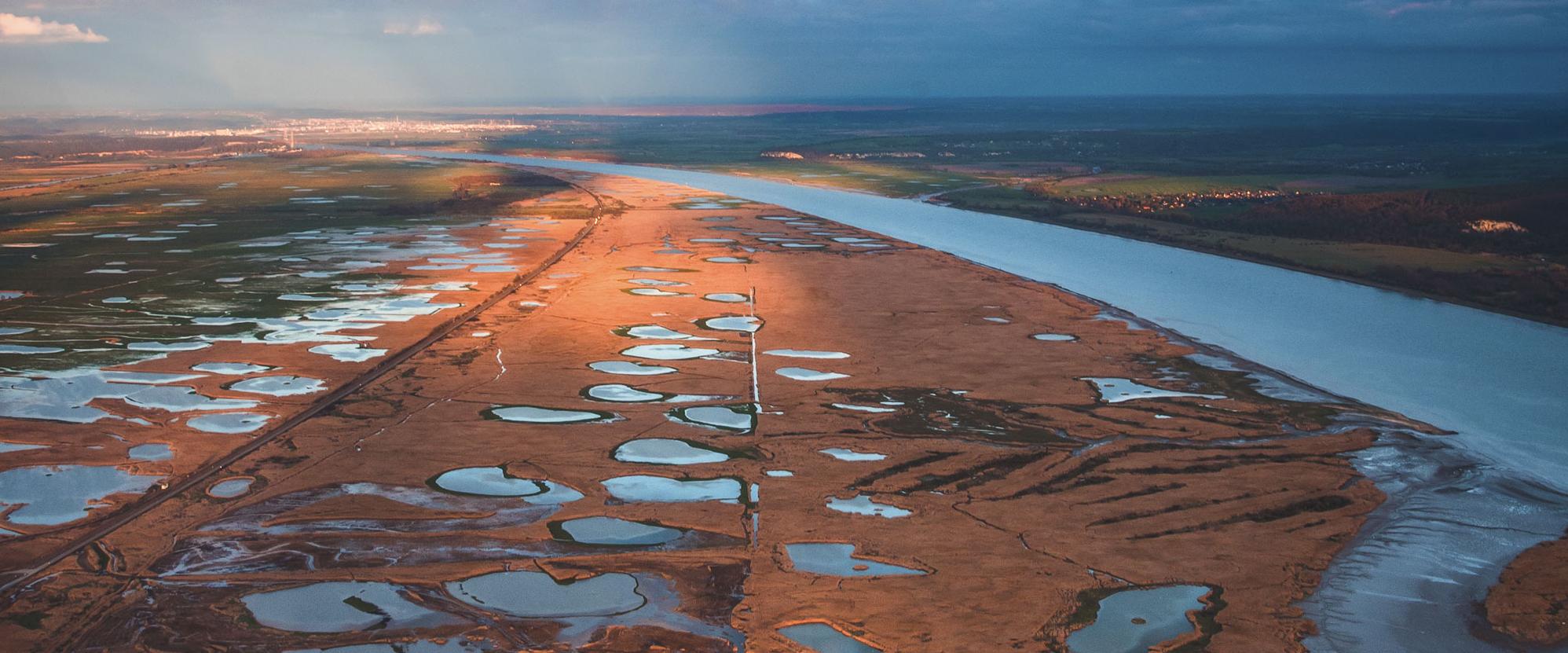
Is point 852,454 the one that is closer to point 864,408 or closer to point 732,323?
point 864,408

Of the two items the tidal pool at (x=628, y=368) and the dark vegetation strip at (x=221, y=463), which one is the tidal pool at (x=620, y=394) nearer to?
the tidal pool at (x=628, y=368)

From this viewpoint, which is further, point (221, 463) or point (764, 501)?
point (221, 463)

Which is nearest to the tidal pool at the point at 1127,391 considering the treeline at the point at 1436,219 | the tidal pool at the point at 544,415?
the tidal pool at the point at 544,415

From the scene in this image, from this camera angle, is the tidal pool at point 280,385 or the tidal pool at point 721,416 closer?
the tidal pool at point 721,416

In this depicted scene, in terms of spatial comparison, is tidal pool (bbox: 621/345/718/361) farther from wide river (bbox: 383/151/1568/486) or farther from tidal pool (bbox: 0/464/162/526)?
wide river (bbox: 383/151/1568/486)

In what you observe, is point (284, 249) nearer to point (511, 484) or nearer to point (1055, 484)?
point (511, 484)

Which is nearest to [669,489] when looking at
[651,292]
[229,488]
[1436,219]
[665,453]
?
[665,453]
